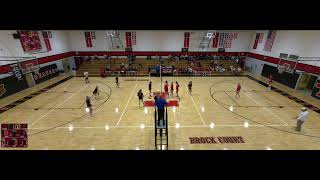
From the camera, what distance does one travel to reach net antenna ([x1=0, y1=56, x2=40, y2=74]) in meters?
17.9

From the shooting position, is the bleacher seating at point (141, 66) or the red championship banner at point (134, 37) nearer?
the bleacher seating at point (141, 66)

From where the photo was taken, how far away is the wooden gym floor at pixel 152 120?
1005 centimetres

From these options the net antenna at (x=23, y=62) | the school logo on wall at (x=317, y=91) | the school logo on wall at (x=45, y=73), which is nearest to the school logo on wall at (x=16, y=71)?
the net antenna at (x=23, y=62)

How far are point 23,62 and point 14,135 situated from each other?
1620 cm

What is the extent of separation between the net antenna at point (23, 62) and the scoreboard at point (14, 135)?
1418 centimetres

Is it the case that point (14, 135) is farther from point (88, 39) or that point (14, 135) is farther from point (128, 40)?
point (88, 39)

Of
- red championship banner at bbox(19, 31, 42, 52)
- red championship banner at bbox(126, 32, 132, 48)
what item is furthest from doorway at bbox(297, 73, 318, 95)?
red championship banner at bbox(19, 31, 42, 52)

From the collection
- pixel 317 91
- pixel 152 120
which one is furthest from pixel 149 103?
pixel 317 91

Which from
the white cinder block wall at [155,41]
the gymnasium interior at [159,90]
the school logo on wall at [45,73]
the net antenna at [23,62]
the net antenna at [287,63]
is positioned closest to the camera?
the gymnasium interior at [159,90]

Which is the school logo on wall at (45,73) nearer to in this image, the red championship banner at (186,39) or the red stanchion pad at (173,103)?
the red stanchion pad at (173,103)

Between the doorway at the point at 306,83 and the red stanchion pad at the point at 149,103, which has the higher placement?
the doorway at the point at 306,83

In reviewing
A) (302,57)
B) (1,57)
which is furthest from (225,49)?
(1,57)

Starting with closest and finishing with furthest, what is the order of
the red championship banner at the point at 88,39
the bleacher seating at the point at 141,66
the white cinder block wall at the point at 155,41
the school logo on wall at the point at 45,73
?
the school logo on wall at the point at 45,73
the bleacher seating at the point at 141,66
the red championship banner at the point at 88,39
the white cinder block wall at the point at 155,41
